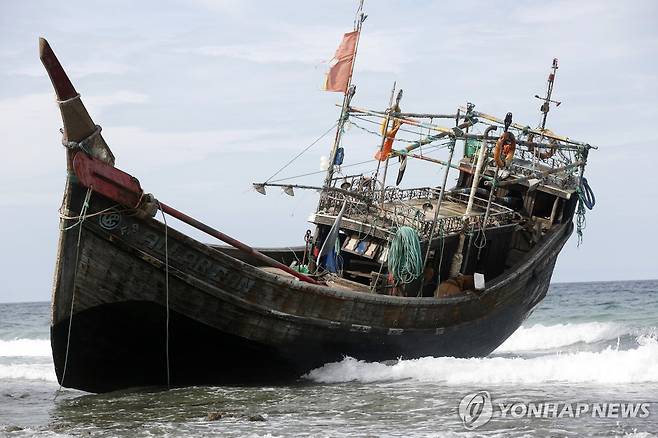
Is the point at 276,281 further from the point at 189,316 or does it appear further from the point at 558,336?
the point at 558,336

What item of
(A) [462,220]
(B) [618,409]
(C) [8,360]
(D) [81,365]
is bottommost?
(C) [8,360]

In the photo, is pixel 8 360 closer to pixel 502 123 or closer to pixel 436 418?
pixel 502 123

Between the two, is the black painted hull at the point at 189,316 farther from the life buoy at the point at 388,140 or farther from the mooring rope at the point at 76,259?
the life buoy at the point at 388,140

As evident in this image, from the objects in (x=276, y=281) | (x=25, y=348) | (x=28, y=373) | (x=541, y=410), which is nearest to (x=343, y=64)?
(x=276, y=281)

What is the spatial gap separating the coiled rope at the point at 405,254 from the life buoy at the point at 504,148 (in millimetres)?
3165

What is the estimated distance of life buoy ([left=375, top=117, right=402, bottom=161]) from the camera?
1998 cm

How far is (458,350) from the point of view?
1939 centimetres

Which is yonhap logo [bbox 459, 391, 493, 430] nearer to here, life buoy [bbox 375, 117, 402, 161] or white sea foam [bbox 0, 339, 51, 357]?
life buoy [bbox 375, 117, 402, 161]

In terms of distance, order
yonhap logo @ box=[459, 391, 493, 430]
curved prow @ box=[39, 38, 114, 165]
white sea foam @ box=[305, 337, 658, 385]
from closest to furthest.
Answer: yonhap logo @ box=[459, 391, 493, 430]
curved prow @ box=[39, 38, 114, 165]
white sea foam @ box=[305, 337, 658, 385]

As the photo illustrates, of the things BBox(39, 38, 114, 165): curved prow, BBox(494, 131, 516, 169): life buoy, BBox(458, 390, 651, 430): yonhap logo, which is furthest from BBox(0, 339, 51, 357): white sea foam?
BBox(458, 390, 651, 430): yonhap logo

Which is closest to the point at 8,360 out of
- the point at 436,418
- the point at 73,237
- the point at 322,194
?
the point at 322,194

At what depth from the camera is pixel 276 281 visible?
1482cm

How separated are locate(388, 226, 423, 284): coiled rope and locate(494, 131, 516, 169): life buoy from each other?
3.17m

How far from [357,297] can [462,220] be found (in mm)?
3937
